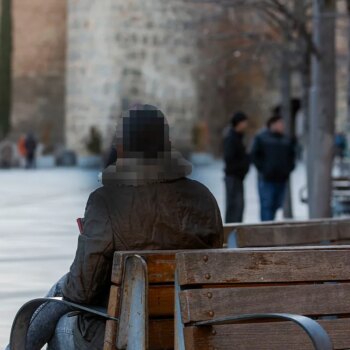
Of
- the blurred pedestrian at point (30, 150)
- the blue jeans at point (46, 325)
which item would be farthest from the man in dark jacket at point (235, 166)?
the blurred pedestrian at point (30, 150)

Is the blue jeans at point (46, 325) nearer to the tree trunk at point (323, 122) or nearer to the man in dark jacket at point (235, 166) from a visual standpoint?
the tree trunk at point (323, 122)

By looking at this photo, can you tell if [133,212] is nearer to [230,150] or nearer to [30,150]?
[230,150]

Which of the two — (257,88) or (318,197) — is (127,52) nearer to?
(257,88)

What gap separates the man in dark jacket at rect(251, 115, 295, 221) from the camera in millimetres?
17391

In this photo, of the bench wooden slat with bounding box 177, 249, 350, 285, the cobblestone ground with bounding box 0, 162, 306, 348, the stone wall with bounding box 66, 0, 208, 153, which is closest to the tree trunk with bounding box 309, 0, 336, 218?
the cobblestone ground with bounding box 0, 162, 306, 348

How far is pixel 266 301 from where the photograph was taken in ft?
17.4

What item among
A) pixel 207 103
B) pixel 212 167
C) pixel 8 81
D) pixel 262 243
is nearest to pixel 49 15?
pixel 8 81

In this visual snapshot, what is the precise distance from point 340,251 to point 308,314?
292 mm

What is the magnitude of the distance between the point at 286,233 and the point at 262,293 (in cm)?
268

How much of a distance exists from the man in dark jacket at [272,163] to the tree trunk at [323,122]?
0.91 m

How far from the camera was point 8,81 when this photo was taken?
53.5 metres

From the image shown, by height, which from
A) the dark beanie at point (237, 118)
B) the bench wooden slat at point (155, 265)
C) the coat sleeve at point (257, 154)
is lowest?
the bench wooden slat at point (155, 265)

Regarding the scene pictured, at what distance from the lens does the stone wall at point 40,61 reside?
56.3 metres

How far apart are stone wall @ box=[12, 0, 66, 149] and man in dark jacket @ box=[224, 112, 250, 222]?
39.7 meters
